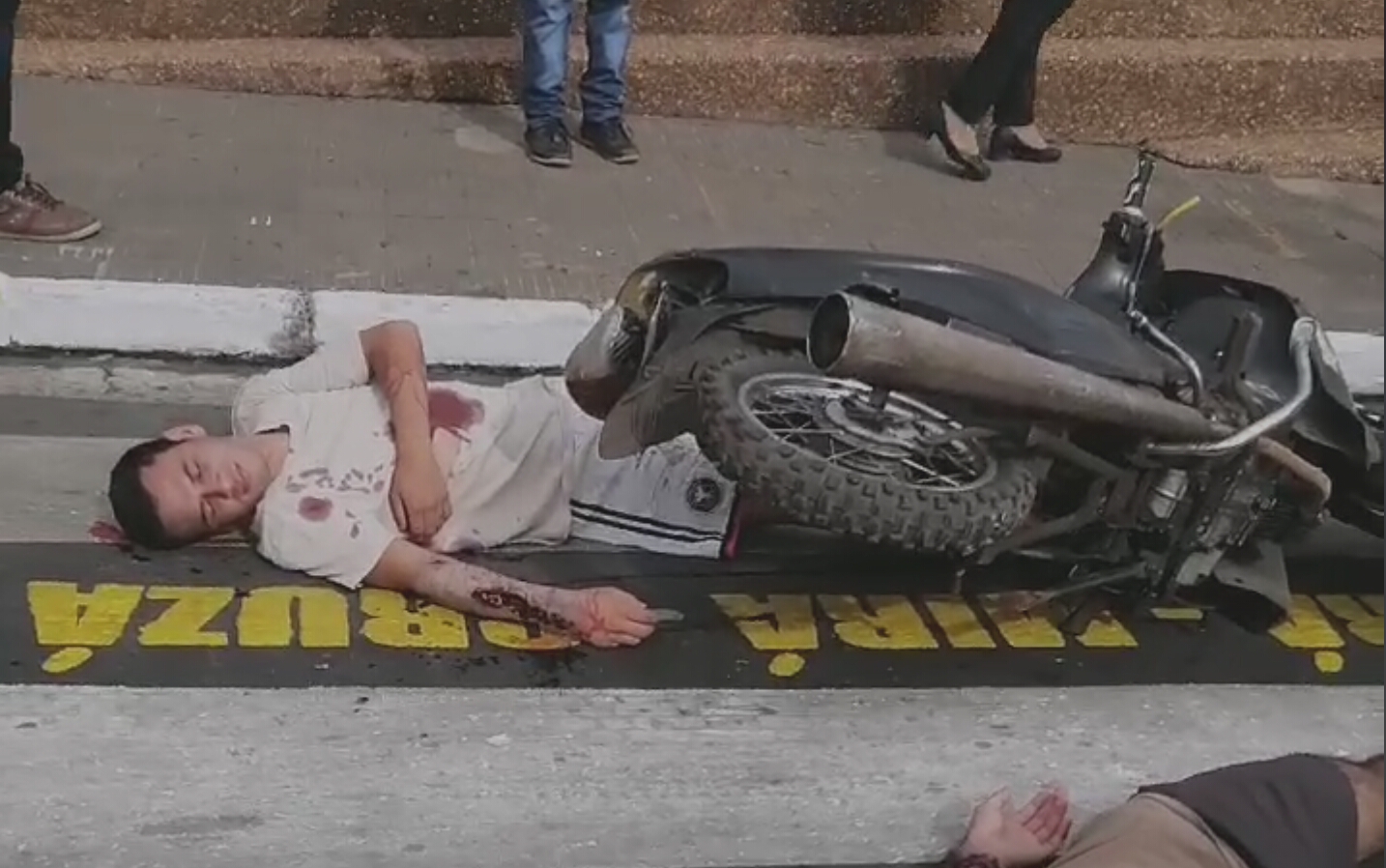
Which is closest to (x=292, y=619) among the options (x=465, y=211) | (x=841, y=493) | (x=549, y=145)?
(x=841, y=493)

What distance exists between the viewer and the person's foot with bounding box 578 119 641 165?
5.14 meters

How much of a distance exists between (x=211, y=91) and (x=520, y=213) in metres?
1.24

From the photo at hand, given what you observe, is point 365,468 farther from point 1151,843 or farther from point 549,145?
point 549,145

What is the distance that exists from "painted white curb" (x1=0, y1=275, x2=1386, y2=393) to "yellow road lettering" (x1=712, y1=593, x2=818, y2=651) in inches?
44.4

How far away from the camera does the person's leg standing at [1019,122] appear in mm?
5359

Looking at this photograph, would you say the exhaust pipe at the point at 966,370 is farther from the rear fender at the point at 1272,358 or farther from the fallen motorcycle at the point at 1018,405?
the rear fender at the point at 1272,358

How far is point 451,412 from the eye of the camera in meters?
3.17

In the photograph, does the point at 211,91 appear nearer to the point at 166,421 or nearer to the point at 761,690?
the point at 166,421

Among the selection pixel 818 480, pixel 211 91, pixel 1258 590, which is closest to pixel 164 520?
pixel 818 480

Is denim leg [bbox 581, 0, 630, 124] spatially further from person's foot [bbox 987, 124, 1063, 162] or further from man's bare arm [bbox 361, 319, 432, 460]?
man's bare arm [bbox 361, 319, 432, 460]

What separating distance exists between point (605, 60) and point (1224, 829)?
330cm

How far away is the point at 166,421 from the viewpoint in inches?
140

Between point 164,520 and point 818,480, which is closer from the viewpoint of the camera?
point 818,480

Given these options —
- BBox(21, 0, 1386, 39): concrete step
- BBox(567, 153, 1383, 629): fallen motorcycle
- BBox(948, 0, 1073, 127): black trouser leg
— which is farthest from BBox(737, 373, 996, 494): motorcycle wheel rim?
BBox(21, 0, 1386, 39): concrete step
